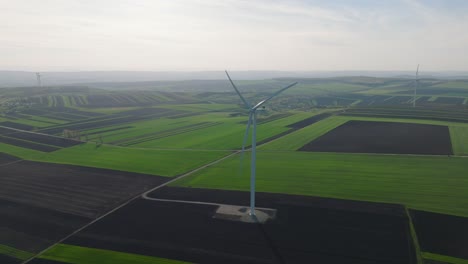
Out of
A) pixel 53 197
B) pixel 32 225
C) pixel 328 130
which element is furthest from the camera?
pixel 328 130

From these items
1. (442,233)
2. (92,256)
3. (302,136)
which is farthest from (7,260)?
(302,136)

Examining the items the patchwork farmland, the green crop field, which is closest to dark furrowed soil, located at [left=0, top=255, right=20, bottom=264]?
the patchwork farmland

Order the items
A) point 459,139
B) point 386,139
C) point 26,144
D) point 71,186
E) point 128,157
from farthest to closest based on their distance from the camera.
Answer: point 26,144 → point 386,139 → point 459,139 → point 128,157 → point 71,186

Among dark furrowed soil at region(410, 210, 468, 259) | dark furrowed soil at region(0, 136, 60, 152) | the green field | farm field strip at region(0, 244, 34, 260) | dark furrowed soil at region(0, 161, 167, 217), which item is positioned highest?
dark furrowed soil at region(0, 136, 60, 152)

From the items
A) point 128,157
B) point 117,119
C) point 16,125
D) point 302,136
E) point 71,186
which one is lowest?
point 71,186

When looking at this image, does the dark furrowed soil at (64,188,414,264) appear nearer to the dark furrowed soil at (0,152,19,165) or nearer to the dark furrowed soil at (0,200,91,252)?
the dark furrowed soil at (0,200,91,252)

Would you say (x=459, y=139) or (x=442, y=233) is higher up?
(x=459, y=139)

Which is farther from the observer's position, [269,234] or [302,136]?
[302,136]

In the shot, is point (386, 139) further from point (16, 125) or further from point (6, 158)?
point (16, 125)
